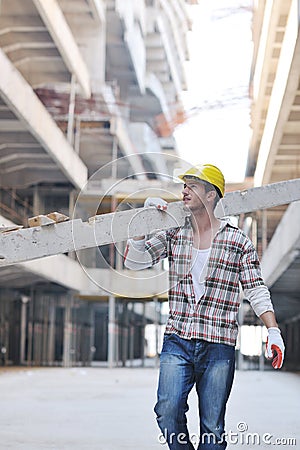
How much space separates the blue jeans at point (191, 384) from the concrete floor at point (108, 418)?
3.50 m

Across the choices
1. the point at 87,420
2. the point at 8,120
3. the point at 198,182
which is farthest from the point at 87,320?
the point at 198,182

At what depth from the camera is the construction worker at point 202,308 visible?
521 cm

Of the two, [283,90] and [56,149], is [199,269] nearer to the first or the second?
[283,90]

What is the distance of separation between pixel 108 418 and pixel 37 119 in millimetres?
16887

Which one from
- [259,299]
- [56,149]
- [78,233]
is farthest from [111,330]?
[259,299]

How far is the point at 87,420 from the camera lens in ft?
38.9

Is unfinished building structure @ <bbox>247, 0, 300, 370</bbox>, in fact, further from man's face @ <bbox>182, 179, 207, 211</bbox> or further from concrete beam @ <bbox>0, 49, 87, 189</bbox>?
man's face @ <bbox>182, 179, 207, 211</bbox>

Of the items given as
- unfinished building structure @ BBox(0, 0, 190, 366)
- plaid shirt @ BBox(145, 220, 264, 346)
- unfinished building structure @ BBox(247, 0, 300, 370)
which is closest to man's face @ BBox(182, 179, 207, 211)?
plaid shirt @ BBox(145, 220, 264, 346)

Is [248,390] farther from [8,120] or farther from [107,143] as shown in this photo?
[107,143]

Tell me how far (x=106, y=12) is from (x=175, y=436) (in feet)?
131

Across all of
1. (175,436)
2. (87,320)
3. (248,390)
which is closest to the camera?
(175,436)

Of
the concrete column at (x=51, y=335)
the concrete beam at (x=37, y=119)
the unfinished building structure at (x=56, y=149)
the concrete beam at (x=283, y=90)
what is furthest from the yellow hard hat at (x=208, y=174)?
the concrete column at (x=51, y=335)

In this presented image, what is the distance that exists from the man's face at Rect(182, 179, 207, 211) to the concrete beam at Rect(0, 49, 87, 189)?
1747cm

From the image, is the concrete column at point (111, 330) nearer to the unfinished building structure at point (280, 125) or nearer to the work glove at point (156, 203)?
the unfinished building structure at point (280, 125)
